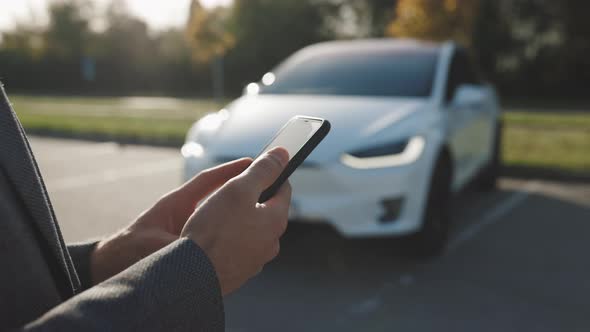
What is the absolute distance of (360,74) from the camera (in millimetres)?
4871

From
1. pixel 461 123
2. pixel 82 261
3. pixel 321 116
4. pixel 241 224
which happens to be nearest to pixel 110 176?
→ pixel 321 116

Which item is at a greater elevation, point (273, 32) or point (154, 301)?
point (154, 301)

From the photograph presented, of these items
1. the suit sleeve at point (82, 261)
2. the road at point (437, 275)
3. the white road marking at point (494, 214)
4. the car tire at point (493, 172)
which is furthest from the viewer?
the car tire at point (493, 172)

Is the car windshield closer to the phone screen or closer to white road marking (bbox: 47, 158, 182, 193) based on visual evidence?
white road marking (bbox: 47, 158, 182, 193)

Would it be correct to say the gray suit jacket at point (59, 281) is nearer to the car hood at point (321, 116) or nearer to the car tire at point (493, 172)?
the car hood at point (321, 116)

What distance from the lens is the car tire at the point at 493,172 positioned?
6359 mm

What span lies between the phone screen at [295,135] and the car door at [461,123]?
332 cm

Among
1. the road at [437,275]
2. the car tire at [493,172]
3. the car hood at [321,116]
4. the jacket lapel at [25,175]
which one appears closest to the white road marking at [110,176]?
the road at [437,275]

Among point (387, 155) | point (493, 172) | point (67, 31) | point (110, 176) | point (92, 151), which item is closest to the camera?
point (387, 155)

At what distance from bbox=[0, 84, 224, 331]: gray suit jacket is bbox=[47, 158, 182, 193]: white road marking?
6.23 m

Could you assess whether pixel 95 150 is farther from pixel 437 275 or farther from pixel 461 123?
pixel 437 275

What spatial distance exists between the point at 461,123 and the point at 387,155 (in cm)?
130

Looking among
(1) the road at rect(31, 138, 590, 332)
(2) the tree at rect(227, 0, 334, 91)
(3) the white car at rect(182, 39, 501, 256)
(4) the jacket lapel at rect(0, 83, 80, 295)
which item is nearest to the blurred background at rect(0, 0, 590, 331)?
(1) the road at rect(31, 138, 590, 332)

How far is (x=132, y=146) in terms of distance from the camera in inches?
398
